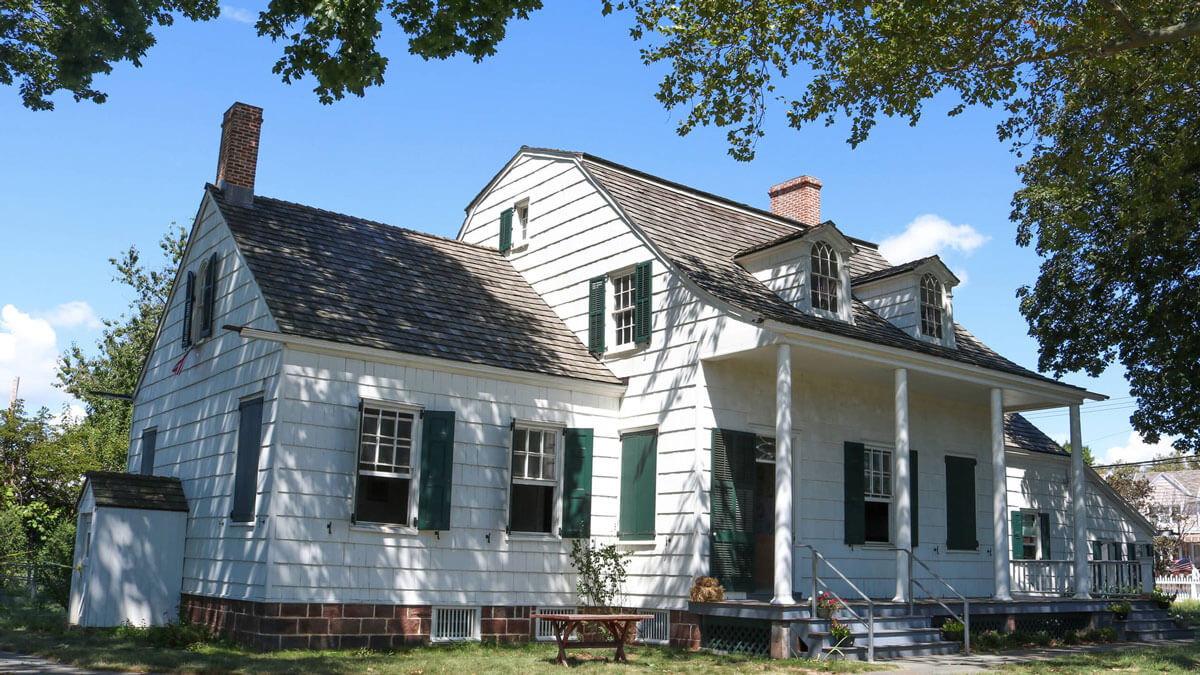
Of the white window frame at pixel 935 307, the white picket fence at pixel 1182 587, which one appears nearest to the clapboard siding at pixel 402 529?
the white window frame at pixel 935 307

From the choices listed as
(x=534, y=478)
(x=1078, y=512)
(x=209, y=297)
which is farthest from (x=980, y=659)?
(x=209, y=297)

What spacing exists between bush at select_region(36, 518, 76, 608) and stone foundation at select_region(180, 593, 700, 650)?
231 inches

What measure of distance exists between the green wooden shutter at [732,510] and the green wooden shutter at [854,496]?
2272 millimetres

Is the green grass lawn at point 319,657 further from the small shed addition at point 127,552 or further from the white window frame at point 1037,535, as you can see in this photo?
the white window frame at point 1037,535

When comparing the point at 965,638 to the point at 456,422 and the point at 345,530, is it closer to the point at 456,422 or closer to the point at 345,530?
the point at 456,422

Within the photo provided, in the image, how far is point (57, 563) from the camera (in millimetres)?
20656

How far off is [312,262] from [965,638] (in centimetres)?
1135

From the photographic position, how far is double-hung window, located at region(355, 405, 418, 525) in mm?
14289

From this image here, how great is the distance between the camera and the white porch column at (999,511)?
55.8ft

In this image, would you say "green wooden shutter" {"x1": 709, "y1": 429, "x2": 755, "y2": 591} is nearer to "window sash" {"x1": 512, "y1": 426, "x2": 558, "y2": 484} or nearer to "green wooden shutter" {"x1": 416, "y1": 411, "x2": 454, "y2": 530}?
"window sash" {"x1": 512, "y1": 426, "x2": 558, "y2": 484}

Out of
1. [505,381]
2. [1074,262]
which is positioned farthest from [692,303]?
[1074,262]

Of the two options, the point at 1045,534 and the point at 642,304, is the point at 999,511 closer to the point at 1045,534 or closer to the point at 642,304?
the point at 642,304

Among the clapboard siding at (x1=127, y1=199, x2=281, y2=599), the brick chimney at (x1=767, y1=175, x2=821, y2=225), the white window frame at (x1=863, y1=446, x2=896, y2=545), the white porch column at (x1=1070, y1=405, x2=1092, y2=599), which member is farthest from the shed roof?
the white porch column at (x1=1070, y1=405, x2=1092, y2=599)

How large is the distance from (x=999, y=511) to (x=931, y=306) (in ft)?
12.8
